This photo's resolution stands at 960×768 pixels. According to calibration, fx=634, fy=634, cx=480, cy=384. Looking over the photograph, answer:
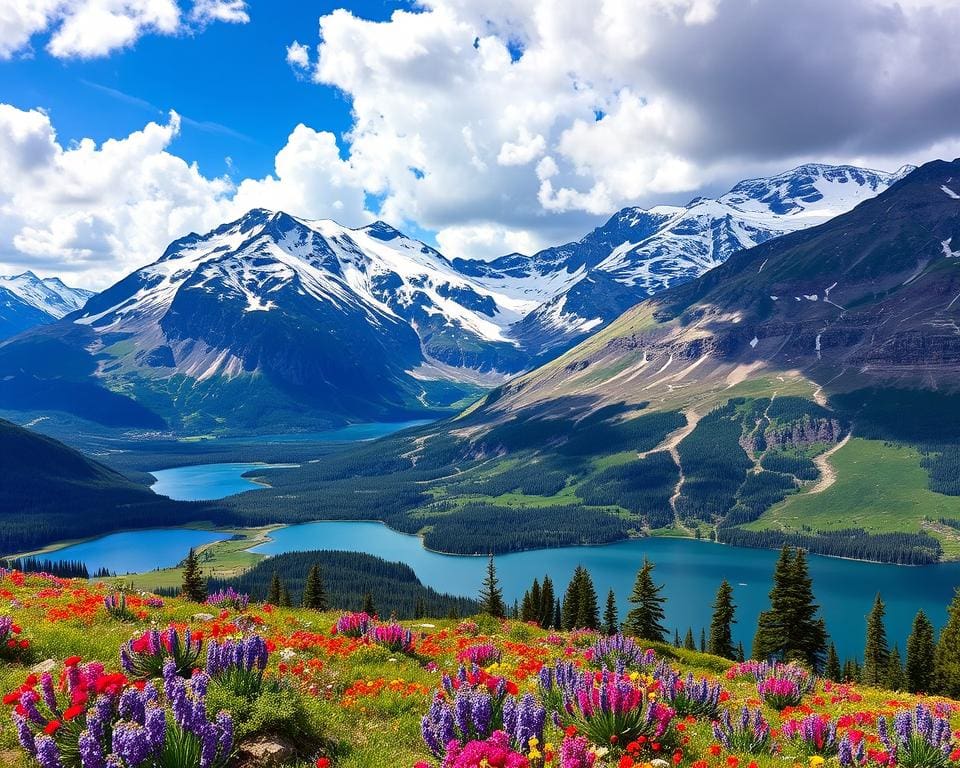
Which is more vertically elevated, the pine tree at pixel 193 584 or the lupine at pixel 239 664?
the lupine at pixel 239 664

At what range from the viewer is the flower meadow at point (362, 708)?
8367 mm

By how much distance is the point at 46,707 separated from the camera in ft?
31.0

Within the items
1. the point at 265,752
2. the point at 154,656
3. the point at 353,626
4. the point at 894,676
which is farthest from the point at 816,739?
the point at 894,676

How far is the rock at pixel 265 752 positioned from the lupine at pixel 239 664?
3.28ft

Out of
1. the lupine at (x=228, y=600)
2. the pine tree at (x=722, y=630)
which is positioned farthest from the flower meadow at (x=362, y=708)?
the pine tree at (x=722, y=630)

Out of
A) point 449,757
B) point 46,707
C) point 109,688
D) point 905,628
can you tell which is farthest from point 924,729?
point 905,628

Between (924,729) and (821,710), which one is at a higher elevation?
(924,729)

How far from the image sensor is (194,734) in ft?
27.0

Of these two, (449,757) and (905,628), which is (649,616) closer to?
A: (449,757)

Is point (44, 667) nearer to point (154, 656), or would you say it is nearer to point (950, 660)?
point (154, 656)

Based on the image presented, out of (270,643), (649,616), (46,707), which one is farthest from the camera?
(649,616)

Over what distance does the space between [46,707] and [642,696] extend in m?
10.1

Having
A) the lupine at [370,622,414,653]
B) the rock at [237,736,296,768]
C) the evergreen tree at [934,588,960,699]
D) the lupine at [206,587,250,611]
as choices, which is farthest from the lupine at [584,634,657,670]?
the evergreen tree at [934,588,960,699]

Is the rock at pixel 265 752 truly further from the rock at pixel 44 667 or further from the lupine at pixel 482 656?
the lupine at pixel 482 656
